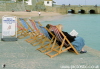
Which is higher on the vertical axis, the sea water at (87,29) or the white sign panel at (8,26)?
the white sign panel at (8,26)

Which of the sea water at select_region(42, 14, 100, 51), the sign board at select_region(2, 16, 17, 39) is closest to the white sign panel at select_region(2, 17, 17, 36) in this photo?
the sign board at select_region(2, 16, 17, 39)

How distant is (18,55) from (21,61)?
2.23 feet

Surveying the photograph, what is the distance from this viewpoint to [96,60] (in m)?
5.16

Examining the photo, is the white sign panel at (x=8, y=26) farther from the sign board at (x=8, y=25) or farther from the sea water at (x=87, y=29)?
the sea water at (x=87, y=29)

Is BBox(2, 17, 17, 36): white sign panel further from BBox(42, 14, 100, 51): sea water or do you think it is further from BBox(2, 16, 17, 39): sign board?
BBox(42, 14, 100, 51): sea water

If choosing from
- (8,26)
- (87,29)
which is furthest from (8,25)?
(87,29)

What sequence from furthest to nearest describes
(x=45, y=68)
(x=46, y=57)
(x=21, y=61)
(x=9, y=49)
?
(x=9, y=49), (x=46, y=57), (x=21, y=61), (x=45, y=68)

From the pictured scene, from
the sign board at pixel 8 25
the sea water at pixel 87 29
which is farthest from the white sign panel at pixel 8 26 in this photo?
the sea water at pixel 87 29

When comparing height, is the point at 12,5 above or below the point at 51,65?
above

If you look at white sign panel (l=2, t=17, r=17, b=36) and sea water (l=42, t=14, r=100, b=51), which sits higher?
white sign panel (l=2, t=17, r=17, b=36)

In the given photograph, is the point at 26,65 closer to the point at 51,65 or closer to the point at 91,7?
the point at 51,65

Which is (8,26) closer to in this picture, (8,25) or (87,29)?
(8,25)

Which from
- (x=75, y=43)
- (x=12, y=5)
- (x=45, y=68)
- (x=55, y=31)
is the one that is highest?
(x=12, y=5)

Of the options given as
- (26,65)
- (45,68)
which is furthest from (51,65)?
(26,65)
